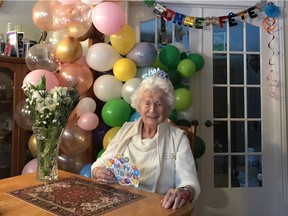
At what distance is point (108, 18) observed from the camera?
77.3 inches

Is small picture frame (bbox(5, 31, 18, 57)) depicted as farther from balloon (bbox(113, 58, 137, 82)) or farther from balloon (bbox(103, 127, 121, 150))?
balloon (bbox(103, 127, 121, 150))

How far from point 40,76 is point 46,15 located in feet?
1.67

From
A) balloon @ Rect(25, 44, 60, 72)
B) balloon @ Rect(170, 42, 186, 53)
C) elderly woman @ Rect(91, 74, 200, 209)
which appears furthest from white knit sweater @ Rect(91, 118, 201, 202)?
balloon @ Rect(170, 42, 186, 53)

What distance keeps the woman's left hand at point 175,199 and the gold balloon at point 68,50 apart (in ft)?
4.56

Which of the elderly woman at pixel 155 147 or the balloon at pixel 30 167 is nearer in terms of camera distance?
the elderly woman at pixel 155 147

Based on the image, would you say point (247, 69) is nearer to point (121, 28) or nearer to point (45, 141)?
point (121, 28)

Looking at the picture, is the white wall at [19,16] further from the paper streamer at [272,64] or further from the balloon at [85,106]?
the paper streamer at [272,64]

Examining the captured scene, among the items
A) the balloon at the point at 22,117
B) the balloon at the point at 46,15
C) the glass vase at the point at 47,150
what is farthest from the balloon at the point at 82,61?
the glass vase at the point at 47,150

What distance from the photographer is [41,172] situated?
1.29m

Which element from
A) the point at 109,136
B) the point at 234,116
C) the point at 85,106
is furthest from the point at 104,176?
the point at 234,116

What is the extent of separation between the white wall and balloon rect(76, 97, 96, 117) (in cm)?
108

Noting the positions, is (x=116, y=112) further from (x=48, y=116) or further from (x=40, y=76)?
(x=48, y=116)

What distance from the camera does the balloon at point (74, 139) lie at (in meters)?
2.01

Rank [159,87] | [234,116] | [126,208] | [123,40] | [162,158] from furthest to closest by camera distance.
A: [234,116] < [123,40] < [159,87] < [162,158] < [126,208]
